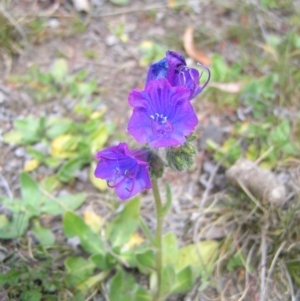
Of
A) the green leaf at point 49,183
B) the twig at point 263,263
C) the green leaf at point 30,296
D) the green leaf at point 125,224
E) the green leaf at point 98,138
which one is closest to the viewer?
the green leaf at point 30,296

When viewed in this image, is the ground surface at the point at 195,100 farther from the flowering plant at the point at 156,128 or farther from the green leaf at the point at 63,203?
the flowering plant at the point at 156,128

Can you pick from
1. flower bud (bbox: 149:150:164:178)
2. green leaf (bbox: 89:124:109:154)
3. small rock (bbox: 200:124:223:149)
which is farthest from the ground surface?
flower bud (bbox: 149:150:164:178)

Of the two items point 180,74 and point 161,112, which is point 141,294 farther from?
point 180,74

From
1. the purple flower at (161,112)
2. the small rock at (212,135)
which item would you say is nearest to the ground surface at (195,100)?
the small rock at (212,135)

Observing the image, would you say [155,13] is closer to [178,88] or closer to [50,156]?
[50,156]

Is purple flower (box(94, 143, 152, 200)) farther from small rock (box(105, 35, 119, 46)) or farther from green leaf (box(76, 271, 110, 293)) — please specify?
small rock (box(105, 35, 119, 46))

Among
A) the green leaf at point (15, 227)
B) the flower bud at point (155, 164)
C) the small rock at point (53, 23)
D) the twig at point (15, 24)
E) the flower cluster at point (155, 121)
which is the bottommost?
the green leaf at point (15, 227)
